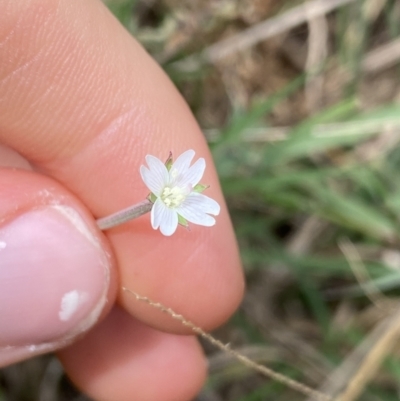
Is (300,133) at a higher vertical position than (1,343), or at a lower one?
lower

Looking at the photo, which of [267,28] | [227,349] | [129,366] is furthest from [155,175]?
[267,28]

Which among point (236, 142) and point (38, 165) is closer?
point (38, 165)

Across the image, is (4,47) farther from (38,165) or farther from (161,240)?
(161,240)

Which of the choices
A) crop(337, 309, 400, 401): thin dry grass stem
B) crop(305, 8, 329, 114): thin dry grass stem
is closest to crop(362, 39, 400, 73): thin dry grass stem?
crop(305, 8, 329, 114): thin dry grass stem

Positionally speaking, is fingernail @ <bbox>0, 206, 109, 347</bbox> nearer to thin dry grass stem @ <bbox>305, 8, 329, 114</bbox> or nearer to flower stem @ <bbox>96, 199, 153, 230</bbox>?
flower stem @ <bbox>96, 199, 153, 230</bbox>

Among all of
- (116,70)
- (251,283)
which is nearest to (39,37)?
(116,70)

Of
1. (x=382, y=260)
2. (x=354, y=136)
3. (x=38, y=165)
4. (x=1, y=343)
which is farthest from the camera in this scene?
(x=382, y=260)

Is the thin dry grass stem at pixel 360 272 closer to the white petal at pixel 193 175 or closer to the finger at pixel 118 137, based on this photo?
the finger at pixel 118 137
